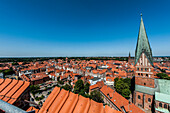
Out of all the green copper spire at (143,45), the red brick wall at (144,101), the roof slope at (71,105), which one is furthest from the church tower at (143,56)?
the roof slope at (71,105)

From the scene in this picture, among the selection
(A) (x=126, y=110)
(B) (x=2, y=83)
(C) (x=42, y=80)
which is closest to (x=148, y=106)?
(A) (x=126, y=110)

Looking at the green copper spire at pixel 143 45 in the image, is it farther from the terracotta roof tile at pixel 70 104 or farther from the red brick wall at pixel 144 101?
the terracotta roof tile at pixel 70 104

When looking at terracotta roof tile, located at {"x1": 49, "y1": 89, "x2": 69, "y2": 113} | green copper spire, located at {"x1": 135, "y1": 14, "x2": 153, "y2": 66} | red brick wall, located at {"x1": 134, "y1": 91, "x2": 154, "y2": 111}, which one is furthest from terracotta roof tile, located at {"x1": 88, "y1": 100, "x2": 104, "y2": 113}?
green copper spire, located at {"x1": 135, "y1": 14, "x2": 153, "y2": 66}

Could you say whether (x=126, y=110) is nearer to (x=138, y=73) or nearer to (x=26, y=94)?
(x=138, y=73)

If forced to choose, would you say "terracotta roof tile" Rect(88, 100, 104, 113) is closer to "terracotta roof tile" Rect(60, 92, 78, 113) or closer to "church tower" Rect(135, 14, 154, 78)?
"terracotta roof tile" Rect(60, 92, 78, 113)

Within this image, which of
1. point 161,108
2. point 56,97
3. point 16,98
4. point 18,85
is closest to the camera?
point 56,97

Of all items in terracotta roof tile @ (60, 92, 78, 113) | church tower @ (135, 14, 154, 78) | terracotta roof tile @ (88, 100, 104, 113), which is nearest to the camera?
terracotta roof tile @ (88, 100, 104, 113)

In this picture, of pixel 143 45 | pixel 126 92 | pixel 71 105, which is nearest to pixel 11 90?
pixel 71 105
